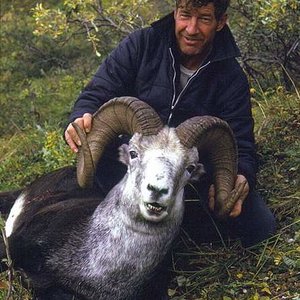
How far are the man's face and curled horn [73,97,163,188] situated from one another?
2.87 feet

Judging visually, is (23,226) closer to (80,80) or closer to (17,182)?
(17,182)

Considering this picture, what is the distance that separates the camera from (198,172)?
19.3ft

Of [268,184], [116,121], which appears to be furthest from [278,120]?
[116,121]

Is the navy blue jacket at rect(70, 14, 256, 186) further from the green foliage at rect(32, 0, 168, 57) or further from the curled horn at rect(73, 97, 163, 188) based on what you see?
the green foliage at rect(32, 0, 168, 57)

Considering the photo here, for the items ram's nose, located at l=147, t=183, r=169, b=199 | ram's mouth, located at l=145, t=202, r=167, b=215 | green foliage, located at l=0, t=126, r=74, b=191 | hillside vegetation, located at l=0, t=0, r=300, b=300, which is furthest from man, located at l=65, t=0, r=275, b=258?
green foliage, located at l=0, t=126, r=74, b=191

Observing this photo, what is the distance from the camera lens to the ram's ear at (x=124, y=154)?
5.87m

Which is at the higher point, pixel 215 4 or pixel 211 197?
pixel 215 4

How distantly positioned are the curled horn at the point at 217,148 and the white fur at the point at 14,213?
1.99 m

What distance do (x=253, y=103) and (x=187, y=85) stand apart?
2944mm

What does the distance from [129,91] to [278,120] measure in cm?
209

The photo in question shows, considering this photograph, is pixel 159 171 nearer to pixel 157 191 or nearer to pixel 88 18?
pixel 157 191

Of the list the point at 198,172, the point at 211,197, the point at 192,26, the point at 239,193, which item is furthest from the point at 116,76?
the point at 239,193

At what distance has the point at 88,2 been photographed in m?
9.44

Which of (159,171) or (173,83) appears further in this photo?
(173,83)
